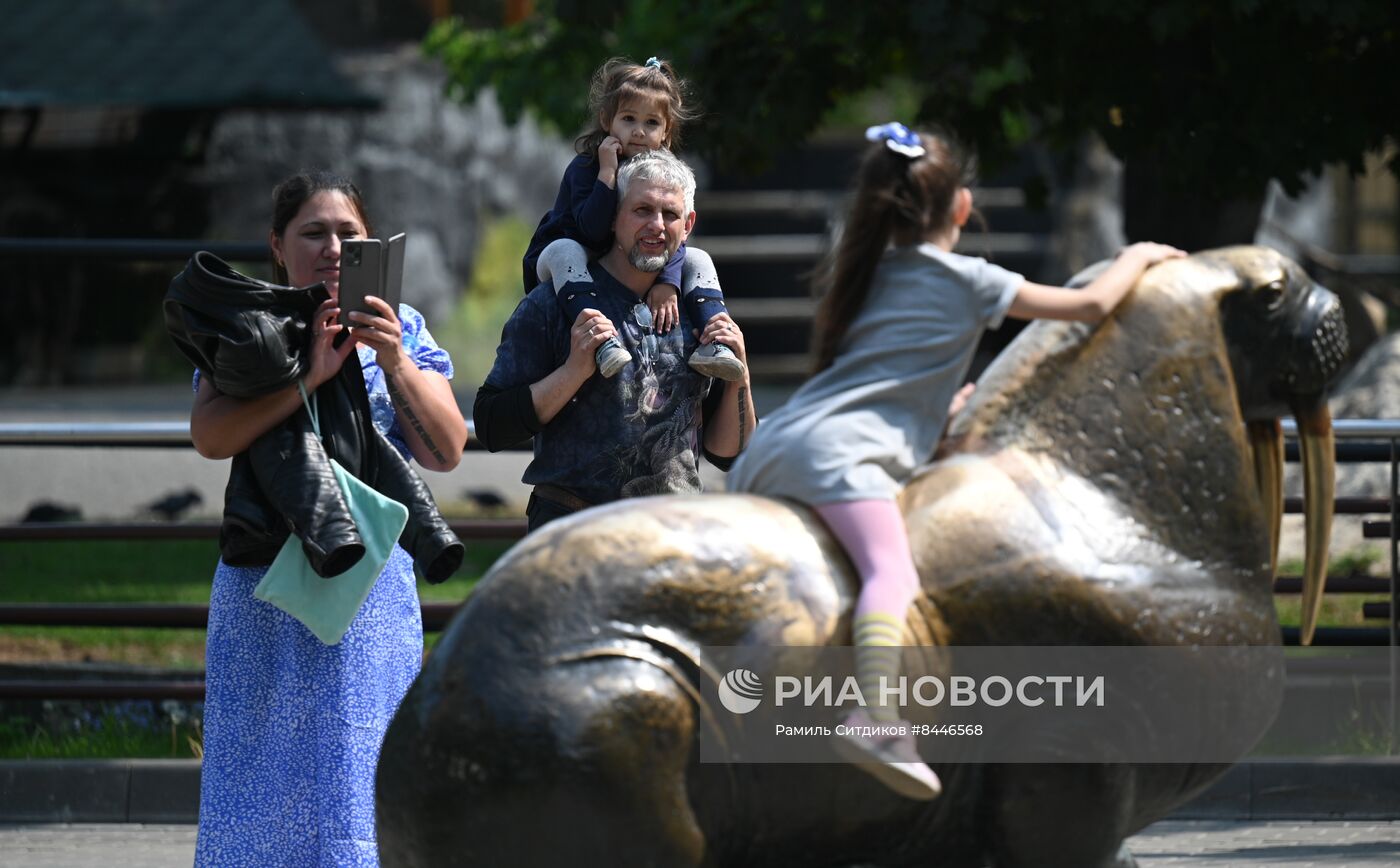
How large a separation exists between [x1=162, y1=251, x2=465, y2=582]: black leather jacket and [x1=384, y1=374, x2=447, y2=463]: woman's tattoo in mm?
69

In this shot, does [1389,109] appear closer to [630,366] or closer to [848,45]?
[848,45]

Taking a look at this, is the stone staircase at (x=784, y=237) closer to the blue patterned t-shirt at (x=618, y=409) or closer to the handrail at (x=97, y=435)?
the handrail at (x=97, y=435)

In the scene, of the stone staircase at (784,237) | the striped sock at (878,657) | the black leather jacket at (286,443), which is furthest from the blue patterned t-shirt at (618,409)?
the stone staircase at (784,237)

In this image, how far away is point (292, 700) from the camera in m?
4.35

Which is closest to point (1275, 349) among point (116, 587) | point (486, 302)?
point (116, 587)

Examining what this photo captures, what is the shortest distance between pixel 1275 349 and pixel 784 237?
18847 millimetres

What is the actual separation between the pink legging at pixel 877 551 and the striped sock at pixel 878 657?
20 mm

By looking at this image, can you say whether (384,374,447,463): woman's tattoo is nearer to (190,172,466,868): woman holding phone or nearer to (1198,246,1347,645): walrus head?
(190,172,466,868): woman holding phone

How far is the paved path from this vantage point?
631 cm

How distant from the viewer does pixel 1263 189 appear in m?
9.54

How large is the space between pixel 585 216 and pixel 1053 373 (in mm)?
1222

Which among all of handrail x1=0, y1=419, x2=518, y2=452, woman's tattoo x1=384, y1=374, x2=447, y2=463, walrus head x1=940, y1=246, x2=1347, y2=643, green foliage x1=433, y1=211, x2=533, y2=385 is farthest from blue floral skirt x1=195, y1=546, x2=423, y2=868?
green foliage x1=433, y1=211, x2=533, y2=385

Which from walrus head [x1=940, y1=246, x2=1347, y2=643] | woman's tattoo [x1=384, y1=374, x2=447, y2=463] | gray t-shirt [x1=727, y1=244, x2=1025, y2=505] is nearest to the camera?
gray t-shirt [x1=727, y1=244, x2=1025, y2=505]

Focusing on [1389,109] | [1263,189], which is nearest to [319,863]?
[1263,189]
